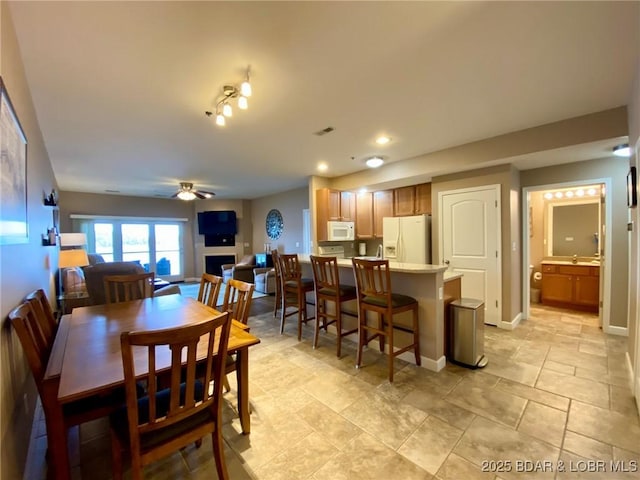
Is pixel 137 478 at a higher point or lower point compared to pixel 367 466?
higher

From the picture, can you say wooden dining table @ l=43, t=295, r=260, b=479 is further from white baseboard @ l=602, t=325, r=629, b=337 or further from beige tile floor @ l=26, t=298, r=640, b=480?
white baseboard @ l=602, t=325, r=629, b=337

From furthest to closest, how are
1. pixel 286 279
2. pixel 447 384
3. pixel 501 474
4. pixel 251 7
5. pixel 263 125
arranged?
pixel 286 279 → pixel 263 125 → pixel 447 384 → pixel 501 474 → pixel 251 7

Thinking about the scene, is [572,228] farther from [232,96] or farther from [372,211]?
[232,96]

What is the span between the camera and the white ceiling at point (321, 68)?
58.4 inches

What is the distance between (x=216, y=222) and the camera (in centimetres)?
820

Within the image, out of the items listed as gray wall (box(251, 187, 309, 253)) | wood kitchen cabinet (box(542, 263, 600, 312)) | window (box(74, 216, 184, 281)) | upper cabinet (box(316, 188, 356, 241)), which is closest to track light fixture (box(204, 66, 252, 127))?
upper cabinet (box(316, 188, 356, 241))

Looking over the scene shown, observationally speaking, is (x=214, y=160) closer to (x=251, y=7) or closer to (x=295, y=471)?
(x=251, y=7)

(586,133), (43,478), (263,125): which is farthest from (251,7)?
(586,133)

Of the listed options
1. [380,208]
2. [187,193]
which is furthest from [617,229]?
[187,193]

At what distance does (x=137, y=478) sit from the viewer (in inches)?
46.4

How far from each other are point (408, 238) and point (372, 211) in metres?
1.09

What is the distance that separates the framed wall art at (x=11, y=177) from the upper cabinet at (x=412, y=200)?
15.5 ft

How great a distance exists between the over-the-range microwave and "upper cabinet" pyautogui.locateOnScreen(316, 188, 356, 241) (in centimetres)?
10

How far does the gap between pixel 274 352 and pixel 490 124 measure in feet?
11.4
